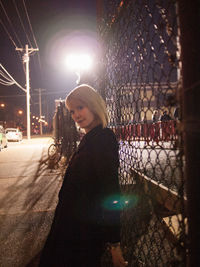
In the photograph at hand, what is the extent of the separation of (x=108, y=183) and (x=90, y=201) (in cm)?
19

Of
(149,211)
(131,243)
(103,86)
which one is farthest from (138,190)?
(103,86)

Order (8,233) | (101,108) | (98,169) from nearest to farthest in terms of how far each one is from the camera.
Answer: (98,169)
(101,108)
(8,233)

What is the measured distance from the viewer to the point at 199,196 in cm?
77

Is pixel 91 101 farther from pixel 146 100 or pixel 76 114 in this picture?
pixel 146 100

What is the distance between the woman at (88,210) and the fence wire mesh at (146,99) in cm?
37

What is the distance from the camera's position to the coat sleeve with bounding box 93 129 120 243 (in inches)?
51.7

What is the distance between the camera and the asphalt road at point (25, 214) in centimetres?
258

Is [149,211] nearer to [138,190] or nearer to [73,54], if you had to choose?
[138,190]

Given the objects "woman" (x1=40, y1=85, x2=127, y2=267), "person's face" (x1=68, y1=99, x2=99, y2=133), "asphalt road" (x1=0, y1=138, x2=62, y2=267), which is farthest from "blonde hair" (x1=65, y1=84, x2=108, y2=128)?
"asphalt road" (x1=0, y1=138, x2=62, y2=267)

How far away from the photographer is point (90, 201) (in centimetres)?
138

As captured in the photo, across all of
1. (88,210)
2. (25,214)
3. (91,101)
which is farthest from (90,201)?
(25,214)

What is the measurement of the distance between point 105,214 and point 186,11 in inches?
48.5

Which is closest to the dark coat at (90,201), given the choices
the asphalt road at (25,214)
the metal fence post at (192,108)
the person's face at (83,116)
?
the person's face at (83,116)

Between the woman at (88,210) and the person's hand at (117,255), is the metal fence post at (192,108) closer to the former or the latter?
the woman at (88,210)
